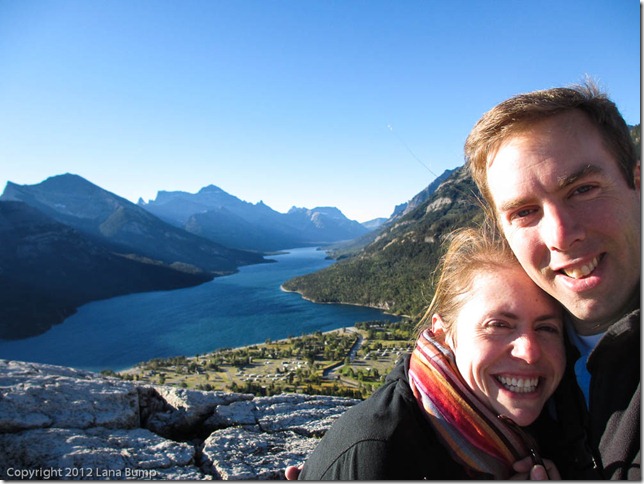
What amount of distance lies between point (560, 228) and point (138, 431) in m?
2.45

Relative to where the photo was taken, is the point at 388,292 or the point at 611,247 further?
the point at 388,292

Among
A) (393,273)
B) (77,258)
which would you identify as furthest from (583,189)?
(77,258)

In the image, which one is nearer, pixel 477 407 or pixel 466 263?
pixel 477 407

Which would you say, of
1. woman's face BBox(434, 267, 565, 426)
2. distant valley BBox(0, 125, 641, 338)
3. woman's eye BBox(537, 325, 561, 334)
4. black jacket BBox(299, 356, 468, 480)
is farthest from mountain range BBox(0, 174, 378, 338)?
woman's eye BBox(537, 325, 561, 334)

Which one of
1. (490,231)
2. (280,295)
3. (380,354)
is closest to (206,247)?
(280,295)

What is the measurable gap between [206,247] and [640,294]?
13950cm

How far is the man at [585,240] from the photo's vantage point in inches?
37.8

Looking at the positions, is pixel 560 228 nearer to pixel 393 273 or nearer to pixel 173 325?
pixel 173 325

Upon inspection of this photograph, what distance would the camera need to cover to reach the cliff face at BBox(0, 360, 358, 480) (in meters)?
1.99

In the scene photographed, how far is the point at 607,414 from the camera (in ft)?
3.24

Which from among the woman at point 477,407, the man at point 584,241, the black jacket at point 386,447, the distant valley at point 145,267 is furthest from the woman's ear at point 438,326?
the distant valley at point 145,267

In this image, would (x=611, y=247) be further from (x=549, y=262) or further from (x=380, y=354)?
(x=380, y=354)

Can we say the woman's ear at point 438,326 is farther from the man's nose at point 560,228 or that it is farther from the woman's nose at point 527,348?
the man's nose at point 560,228

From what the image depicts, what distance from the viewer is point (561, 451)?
115cm
